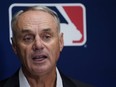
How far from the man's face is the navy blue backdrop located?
285 millimetres

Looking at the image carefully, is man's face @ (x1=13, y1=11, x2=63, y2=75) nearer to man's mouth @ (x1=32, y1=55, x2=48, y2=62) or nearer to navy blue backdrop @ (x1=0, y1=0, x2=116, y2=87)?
man's mouth @ (x1=32, y1=55, x2=48, y2=62)

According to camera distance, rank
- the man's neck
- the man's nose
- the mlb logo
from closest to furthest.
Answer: the man's nose → the man's neck → the mlb logo

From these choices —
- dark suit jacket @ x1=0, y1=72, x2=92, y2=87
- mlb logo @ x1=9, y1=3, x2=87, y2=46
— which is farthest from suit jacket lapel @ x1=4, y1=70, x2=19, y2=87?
mlb logo @ x1=9, y1=3, x2=87, y2=46

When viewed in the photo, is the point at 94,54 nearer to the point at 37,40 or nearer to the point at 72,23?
the point at 72,23

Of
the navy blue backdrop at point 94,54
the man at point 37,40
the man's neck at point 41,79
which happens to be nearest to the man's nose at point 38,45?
the man at point 37,40

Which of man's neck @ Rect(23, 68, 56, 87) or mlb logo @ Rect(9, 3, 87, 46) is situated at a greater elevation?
mlb logo @ Rect(9, 3, 87, 46)

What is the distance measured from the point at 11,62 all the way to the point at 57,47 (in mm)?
341

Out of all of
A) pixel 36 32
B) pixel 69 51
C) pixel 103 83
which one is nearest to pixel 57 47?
pixel 36 32

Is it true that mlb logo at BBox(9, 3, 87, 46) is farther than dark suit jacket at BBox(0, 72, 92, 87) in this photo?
Yes

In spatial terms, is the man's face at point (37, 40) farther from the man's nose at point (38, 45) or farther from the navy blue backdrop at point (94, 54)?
the navy blue backdrop at point (94, 54)

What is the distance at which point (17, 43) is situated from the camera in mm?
1104

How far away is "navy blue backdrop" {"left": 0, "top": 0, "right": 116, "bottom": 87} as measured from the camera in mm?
1395

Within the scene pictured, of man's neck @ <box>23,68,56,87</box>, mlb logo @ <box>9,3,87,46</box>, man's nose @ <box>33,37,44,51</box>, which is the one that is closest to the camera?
man's nose @ <box>33,37,44,51</box>

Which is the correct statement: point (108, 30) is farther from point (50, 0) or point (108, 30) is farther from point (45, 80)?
point (45, 80)
